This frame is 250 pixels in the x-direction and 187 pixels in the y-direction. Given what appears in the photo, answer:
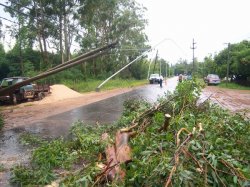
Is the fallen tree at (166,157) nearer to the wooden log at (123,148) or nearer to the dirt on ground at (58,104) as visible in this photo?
the wooden log at (123,148)

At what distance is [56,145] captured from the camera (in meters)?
6.98

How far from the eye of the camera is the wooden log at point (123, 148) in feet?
16.1

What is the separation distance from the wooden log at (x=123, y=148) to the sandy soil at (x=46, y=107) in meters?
7.23

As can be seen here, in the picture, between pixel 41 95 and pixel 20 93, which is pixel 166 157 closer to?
pixel 20 93

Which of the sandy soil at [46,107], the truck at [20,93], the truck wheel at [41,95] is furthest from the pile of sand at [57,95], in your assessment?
the truck at [20,93]

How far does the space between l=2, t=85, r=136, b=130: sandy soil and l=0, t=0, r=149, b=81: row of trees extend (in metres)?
6.25

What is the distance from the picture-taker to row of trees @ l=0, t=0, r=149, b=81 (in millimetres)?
33938

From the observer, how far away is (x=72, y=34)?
4056 centimetres

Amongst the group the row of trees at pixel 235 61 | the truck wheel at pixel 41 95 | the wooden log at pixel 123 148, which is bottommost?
the truck wheel at pixel 41 95

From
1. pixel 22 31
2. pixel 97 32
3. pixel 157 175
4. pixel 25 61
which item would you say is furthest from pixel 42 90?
pixel 97 32

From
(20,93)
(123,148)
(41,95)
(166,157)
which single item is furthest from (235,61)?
(166,157)

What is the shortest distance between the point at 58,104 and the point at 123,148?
1540 centimetres

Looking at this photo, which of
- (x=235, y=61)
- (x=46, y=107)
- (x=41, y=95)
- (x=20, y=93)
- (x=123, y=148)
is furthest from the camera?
(x=235, y=61)

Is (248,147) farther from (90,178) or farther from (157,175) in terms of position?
(90,178)
